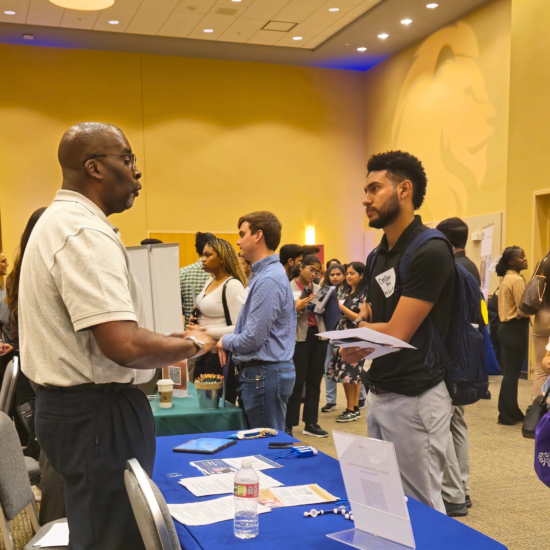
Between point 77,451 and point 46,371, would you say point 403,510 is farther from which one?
point 46,371

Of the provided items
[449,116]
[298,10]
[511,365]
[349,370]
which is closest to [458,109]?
[449,116]

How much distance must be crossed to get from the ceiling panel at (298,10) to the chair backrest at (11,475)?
8.18m

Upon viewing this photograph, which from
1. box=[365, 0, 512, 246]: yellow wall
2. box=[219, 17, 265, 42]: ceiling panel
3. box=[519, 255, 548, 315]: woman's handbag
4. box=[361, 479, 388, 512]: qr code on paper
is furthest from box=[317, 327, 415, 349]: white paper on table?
box=[219, 17, 265, 42]: ceiling panel

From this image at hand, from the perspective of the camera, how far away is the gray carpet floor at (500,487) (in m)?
3.13

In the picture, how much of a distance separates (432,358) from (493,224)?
23.2 feet

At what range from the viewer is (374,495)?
4.40ft

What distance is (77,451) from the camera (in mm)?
1368

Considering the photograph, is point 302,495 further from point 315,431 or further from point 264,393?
point 315,431

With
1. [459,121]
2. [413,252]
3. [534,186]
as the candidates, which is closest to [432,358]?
[413,252]

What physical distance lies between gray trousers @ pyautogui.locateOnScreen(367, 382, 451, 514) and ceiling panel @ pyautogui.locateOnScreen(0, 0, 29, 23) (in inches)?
344

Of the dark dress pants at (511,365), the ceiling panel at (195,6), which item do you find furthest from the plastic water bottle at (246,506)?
the ceiling panel at (195,6)

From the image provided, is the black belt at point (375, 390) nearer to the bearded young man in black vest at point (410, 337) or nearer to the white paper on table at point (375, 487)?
the bearded young man in black vest at point (410, 337)

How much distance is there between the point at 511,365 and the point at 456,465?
2.40 m

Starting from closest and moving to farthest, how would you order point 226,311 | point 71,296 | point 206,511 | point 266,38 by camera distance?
point 71,296, point 206,511, point 226,311, point 266,38
